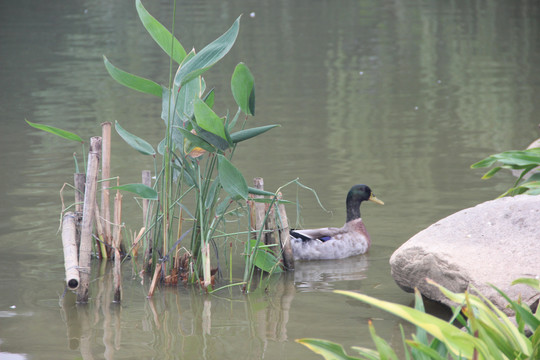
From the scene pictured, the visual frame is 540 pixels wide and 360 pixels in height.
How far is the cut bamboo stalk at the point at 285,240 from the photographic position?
646cm

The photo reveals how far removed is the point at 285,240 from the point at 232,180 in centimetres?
95

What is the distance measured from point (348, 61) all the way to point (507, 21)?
31.1 ft

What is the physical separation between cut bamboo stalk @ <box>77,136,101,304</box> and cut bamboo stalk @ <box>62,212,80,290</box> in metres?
0.06

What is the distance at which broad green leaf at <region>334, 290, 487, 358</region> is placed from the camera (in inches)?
121

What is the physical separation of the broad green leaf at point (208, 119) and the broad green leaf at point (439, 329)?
8.32ft

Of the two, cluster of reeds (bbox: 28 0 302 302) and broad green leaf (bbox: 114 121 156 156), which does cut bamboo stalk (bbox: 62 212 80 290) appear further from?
broad green leaf (bbox: 114 121 156 156)

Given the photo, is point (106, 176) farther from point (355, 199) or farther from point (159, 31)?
point (355, 199)

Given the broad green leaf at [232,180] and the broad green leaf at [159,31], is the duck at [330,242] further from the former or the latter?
the broad green leaf at [159,31]

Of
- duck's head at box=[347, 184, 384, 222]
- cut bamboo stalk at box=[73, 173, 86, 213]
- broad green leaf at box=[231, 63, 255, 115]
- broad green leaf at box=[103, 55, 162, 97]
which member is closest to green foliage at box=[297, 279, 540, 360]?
broad green leaf at box=[231, 63, 255, 115]

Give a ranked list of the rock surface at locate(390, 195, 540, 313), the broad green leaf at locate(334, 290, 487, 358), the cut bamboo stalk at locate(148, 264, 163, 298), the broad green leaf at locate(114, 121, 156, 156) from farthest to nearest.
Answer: the broad green leaf at locate(114, 121, 156, 156) < the cut bamboo stalk at locate(148, 264, 163, 298) < the rock surface at locate(390, 195, 540, 313) < the broad green leaf at locate(334, 290, 487, 358)

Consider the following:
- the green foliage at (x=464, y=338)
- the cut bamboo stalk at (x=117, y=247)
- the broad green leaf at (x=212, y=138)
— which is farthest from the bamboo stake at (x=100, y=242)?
the green foliage at (x=464, y=338)

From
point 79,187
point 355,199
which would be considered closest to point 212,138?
point 79,187

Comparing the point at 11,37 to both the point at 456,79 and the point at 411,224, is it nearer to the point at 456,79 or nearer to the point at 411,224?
the point at 456,79

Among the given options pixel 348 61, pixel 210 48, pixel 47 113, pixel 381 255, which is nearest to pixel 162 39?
pixel 210 48
